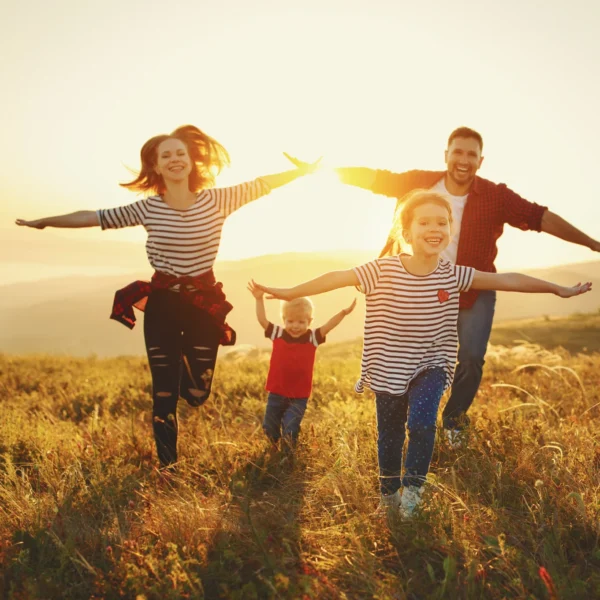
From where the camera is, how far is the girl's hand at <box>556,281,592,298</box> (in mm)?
4027

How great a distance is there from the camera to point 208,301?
4.97 meters

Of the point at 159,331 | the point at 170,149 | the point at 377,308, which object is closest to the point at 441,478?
the point at 377,308

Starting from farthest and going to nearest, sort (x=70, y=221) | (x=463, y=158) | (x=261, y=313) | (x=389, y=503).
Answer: (x=261, y=313), (x=463, y=158), (x=70, y=221), (x=389, y=503)

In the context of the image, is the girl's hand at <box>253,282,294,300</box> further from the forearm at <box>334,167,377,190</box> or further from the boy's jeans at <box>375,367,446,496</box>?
the forearm at <box>334,167,377,190</box>

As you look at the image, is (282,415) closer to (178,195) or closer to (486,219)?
(178,195)

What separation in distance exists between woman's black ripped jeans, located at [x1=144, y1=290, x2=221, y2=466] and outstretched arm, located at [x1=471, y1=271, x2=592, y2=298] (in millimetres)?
2099

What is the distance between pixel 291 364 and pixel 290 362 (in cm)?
2

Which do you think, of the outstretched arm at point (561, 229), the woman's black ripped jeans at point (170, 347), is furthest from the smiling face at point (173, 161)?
the outstretched arm at point (561, 229)

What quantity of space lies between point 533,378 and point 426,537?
577 centimetres

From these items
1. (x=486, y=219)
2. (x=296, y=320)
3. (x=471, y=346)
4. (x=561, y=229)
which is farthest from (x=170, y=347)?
(x=561, y=229)

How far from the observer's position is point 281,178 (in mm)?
5227

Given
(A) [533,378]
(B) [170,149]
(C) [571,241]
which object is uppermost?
(B) [170,149]

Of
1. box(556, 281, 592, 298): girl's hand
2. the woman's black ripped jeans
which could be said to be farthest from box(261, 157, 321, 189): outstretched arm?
box(556, 281, 592, 298): girl's hand

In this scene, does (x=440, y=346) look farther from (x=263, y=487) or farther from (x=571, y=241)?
(x=571, y=241)
